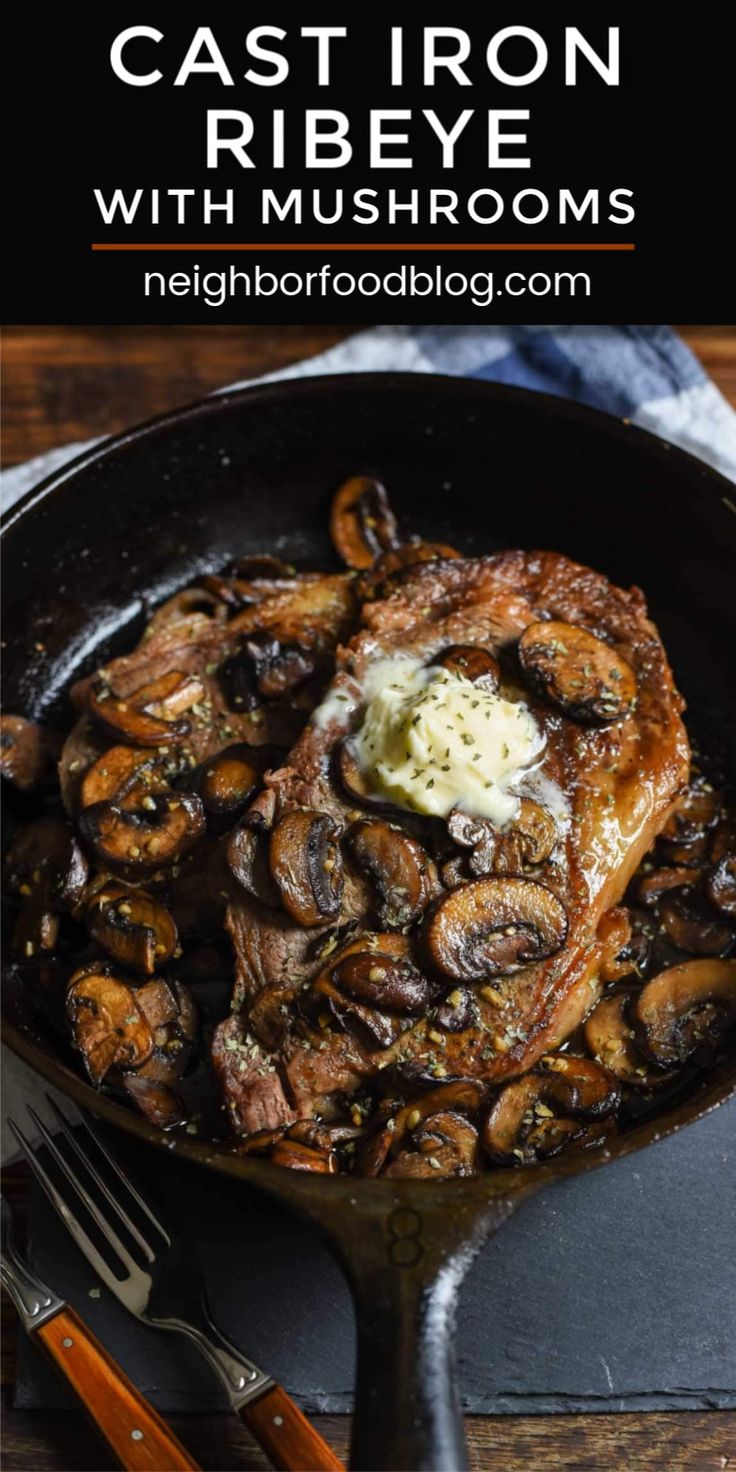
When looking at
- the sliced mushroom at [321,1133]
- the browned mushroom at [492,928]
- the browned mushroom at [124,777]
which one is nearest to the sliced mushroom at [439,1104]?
the sliced mushroom at [321,1133]

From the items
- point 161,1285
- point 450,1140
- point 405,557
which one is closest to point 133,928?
point 161,1285

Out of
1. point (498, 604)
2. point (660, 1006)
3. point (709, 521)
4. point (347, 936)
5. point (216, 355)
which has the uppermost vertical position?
point (216, 355)

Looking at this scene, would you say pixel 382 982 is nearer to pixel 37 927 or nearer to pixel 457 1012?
pixel 457 1012

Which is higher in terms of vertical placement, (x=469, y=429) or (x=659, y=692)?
(x=469, y=429)

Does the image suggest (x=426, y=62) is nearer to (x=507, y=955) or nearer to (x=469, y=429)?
(x=469, y=429)

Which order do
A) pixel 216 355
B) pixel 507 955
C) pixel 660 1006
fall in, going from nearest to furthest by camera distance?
pixel 507 955
pixel 660 1006
pixel 216 355

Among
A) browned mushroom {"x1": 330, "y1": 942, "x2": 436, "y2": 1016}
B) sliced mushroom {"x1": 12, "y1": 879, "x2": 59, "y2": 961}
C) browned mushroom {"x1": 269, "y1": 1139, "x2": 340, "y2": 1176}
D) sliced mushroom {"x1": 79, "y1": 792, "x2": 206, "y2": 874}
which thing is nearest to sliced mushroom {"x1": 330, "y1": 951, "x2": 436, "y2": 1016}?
browned mushroom {"x1": 330, "y1": 942, "x2": 436, "y2": 1016}

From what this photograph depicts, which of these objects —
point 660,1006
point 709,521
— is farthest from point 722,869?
point 709,521
